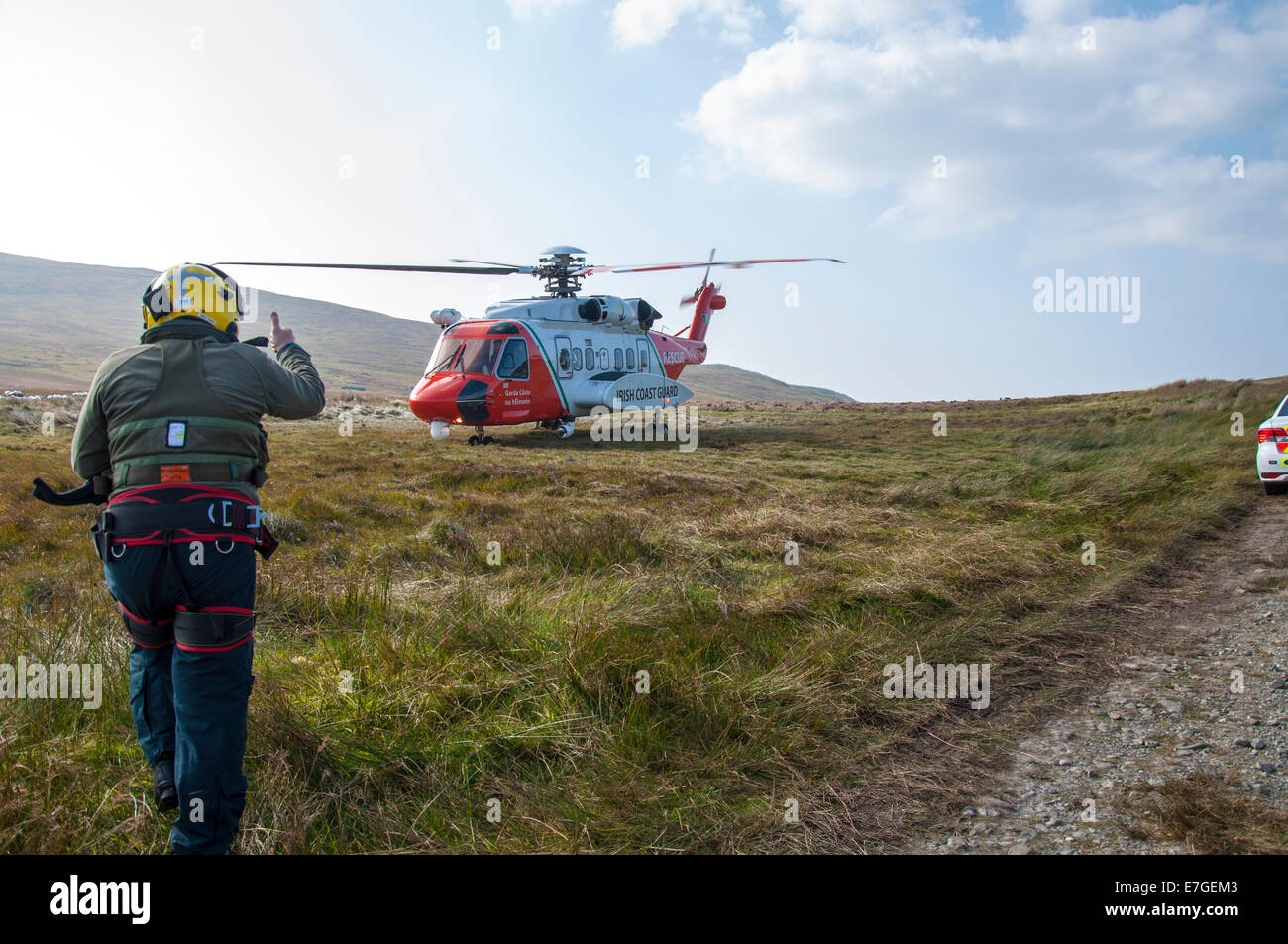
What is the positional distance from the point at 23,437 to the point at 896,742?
21128mm

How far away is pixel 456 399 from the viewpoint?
61.5 ft

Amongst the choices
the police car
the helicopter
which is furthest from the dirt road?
the helicopter

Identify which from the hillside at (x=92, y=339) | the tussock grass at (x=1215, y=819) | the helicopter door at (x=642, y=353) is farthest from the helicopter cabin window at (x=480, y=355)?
the hillside at (x=92, y=339)

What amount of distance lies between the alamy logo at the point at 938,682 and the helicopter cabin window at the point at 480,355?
15.6 meters

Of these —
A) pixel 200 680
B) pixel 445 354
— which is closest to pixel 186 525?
pixel 200 680

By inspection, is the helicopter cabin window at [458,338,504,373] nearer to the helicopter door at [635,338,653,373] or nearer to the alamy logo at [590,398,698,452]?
the alamy logo at [590,398,698,452]

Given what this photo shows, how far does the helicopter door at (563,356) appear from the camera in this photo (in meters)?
20.4

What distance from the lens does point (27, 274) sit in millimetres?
184125

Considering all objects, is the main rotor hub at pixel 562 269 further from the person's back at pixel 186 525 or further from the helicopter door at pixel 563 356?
the person's back at pixel 186 525

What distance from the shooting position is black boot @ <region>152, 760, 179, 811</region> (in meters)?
3.10

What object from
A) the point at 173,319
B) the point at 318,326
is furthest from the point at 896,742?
the point at 318,326
